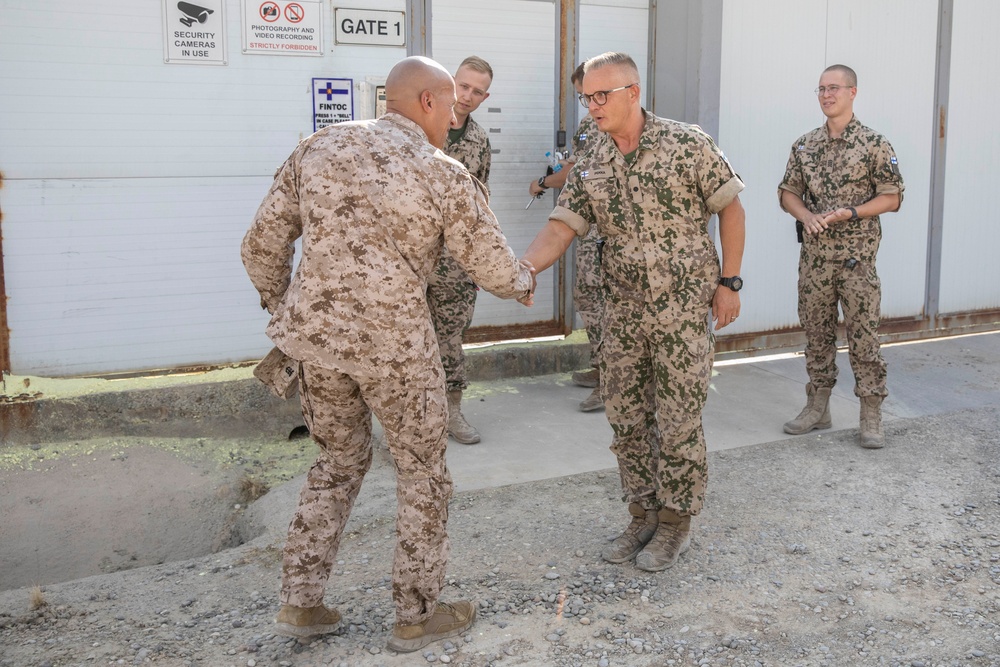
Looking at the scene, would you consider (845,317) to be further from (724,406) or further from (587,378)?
(587,378)

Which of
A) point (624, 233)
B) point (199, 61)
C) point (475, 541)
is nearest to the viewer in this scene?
point (624, 233)

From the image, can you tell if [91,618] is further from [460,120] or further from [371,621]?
[460,120]

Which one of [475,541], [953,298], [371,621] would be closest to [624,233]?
[475,541]

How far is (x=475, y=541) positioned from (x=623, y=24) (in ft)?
13.8

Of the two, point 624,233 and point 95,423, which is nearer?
point 624,233

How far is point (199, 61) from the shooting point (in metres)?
5.88

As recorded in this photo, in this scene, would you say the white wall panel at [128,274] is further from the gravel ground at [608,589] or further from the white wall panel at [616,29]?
the white wall panel at [616,29]

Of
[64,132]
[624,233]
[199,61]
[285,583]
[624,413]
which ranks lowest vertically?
[285,583]

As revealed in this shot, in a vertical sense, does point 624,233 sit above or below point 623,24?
below

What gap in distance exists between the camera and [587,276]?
21.2ft

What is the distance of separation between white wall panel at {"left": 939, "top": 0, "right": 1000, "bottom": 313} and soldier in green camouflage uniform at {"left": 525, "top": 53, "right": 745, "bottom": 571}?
5.44 metres

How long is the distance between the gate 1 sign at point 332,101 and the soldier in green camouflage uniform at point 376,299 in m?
2.94

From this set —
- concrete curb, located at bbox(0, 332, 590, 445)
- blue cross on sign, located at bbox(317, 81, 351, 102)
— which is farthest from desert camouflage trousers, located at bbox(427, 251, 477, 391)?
blue cross on sign, located at bbox(317, 81, 351, 102)

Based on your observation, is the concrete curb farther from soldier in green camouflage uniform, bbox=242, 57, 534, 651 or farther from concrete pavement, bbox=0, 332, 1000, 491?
soldier in green camouflage uniform, bbox=242, 57, 534, 651
